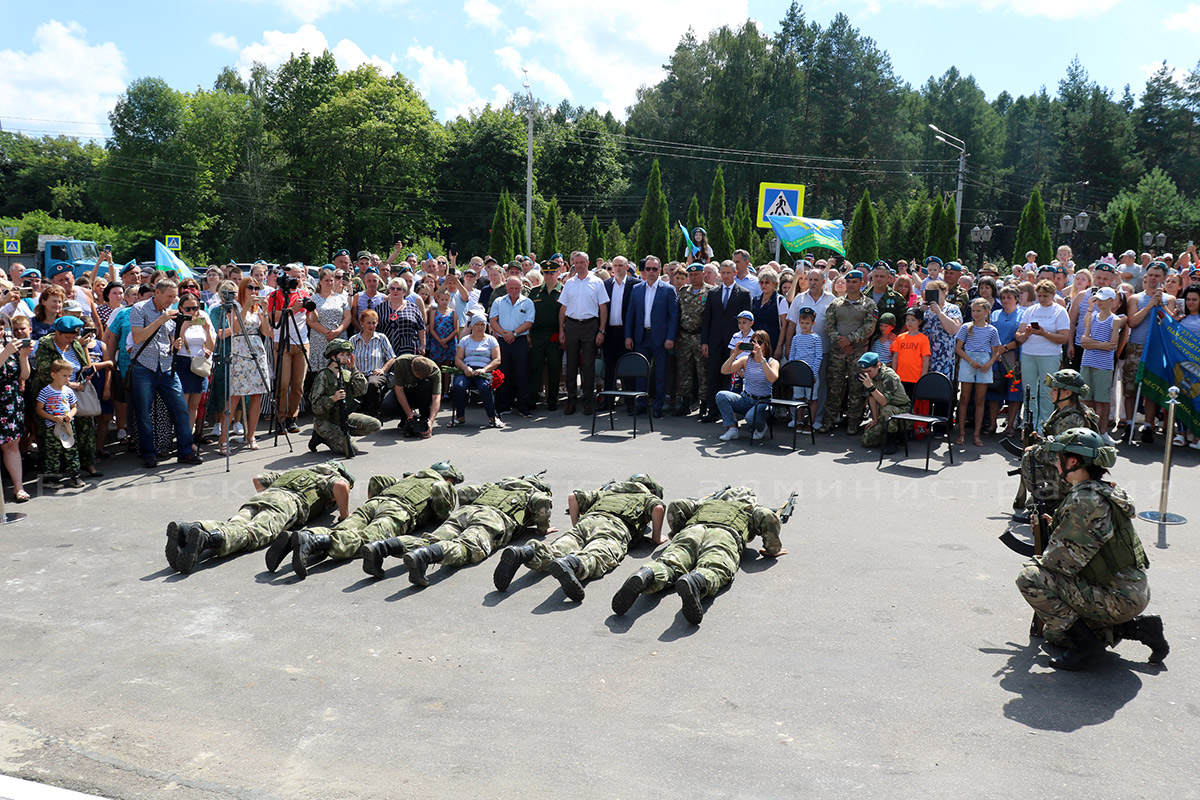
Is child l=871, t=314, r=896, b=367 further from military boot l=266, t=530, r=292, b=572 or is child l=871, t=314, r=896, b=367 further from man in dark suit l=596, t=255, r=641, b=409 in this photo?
military boot l=266, t=530, r=292, b=572

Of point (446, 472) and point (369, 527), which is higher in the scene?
point (446, 472)

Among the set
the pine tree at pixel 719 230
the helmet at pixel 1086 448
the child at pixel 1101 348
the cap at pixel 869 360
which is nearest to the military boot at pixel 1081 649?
the helmet at pixel 1086 448

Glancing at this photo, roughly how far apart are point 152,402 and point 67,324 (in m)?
1.38

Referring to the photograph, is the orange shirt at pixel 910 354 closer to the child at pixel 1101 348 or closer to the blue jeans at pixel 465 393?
the child at pixel 1101 348

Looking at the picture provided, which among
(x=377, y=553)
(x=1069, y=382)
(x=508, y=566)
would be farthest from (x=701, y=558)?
(x=1069, y=382)

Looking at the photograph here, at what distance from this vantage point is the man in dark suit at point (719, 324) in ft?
42.0

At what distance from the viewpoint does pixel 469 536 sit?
6930 mm

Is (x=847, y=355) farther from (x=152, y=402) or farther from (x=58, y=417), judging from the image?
(x=58, y=417)

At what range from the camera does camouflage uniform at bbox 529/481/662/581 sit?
257 inches

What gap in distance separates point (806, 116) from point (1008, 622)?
58660mm

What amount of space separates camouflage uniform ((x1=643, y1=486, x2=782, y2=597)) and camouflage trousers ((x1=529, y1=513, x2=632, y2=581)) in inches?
17.3

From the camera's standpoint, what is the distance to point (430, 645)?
544 cm

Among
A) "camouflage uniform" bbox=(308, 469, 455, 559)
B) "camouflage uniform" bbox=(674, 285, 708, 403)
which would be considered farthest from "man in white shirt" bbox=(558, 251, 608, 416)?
"camouflage uniform" bbox=(308, 469, 455, 559)

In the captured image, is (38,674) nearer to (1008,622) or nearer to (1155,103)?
(1008,622)
